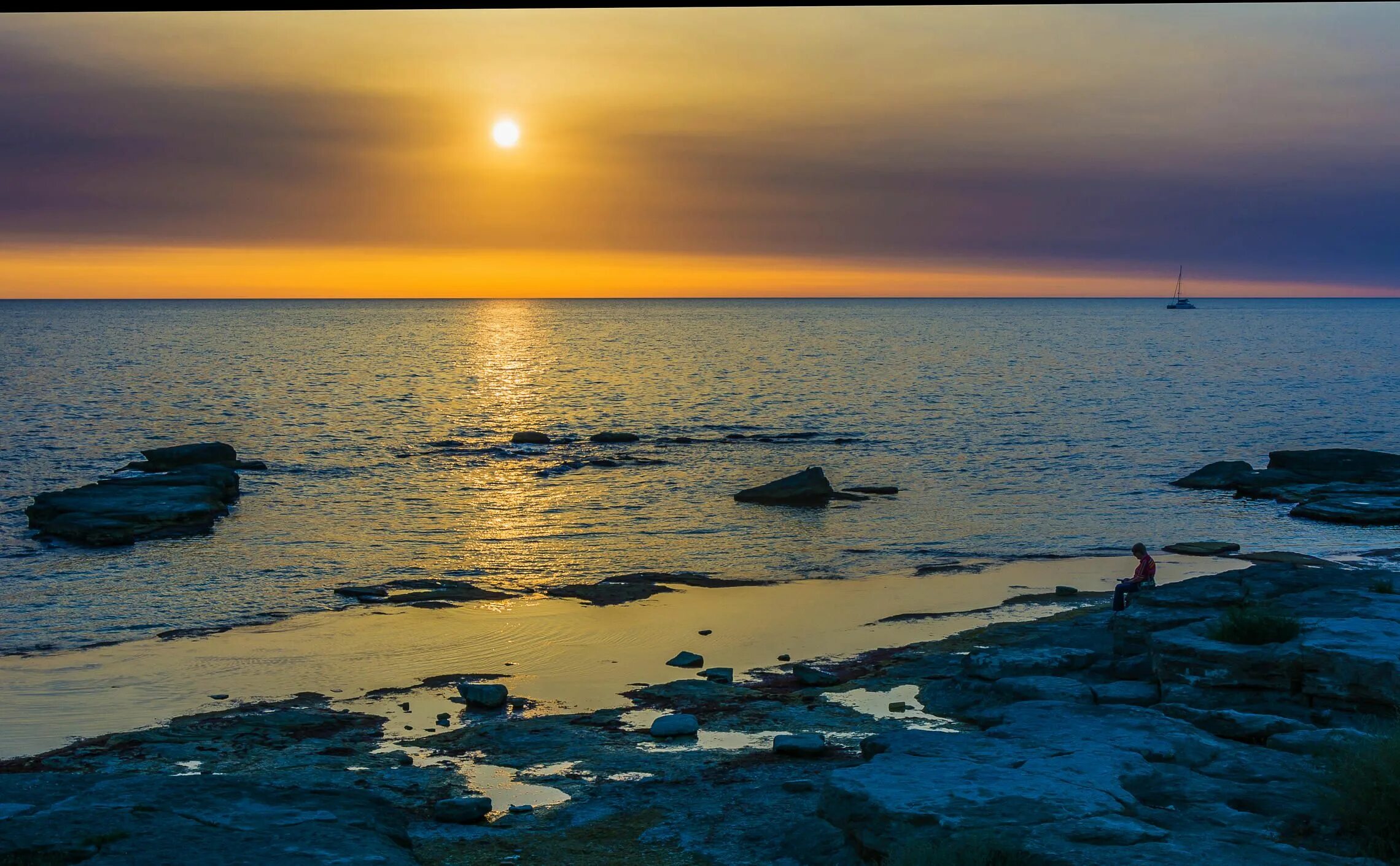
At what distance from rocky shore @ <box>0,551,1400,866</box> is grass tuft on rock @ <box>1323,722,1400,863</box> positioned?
0.30ft

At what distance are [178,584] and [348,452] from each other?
29932 mm

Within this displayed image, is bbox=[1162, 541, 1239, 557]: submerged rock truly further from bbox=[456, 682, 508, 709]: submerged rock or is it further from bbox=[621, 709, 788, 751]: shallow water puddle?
bbox=[456, 682, 508, 709]: submerged rock

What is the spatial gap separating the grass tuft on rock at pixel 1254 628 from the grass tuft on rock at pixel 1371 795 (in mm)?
5359

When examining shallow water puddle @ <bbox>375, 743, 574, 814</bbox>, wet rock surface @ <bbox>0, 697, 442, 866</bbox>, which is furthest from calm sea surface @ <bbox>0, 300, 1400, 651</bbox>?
shallow water puddle @ <bbox>375, 743, 574, 814</bbox>

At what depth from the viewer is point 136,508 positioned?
124 feet

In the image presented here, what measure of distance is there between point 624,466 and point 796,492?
13.7 meters

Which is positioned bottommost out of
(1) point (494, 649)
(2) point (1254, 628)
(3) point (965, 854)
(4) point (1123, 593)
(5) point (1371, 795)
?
(1) point (494, 649)

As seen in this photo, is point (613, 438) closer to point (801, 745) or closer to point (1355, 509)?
point (1355, 509)

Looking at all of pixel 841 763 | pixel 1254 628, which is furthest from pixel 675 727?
pixel 1254 628

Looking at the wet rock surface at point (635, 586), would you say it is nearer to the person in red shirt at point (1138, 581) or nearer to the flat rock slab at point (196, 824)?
the person in red shirt at point (1138, 581)

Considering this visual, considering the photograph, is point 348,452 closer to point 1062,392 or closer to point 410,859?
point 410,859

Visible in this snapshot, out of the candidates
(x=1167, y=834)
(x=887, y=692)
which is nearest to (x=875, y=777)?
(x=1167, y=834)

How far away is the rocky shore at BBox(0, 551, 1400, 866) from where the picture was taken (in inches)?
464

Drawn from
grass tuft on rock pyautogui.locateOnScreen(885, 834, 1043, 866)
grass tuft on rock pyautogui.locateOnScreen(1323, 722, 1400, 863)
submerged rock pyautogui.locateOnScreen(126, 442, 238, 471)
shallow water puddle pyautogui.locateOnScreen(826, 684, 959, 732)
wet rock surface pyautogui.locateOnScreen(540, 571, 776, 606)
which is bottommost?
wet rock surface pyautogui.locateOnScreen(540, 571, 776, 606)
